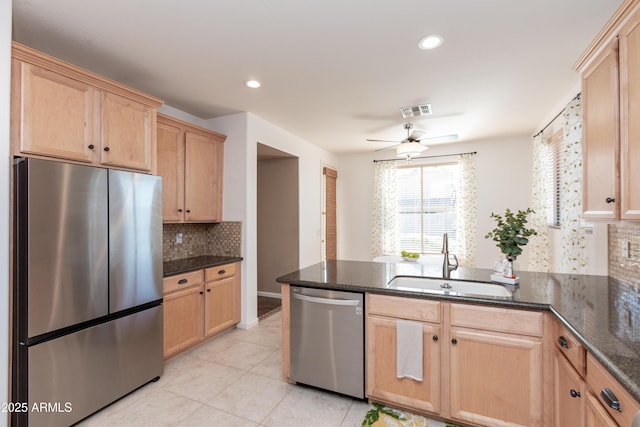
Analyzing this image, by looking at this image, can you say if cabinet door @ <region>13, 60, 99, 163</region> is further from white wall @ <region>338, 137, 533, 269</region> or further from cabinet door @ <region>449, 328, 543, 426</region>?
white wall @ <region>338, 137, 533, 269</region>

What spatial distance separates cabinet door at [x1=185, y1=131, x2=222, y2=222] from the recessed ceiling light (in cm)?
251

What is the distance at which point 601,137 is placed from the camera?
164 cm

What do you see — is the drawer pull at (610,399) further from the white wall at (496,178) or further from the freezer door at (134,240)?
the white wall at (496,178)

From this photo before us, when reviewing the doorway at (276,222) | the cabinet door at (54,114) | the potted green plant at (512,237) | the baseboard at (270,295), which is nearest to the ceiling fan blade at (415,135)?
the doorway at (276,222)

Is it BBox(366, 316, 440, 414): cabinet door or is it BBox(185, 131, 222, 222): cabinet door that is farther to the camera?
BBox(185, 131, 222, 222): cabinet door

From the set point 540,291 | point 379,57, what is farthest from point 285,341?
point 379,57

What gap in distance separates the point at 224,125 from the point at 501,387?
3736 millimetres

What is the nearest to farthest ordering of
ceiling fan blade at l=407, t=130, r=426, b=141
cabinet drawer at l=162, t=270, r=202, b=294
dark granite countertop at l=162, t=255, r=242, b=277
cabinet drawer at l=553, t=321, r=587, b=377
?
cabinet drawer at l=553, t=321, r=587, b=377, cabinet drawer at l=162, t=270, r=202, b=294, dark granite countertop at l=162, t=255, r=242, b=277, ceiling fan blade at l=407, t=130, r=426, b=141

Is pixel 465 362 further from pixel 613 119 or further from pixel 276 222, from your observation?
pixel 276 222

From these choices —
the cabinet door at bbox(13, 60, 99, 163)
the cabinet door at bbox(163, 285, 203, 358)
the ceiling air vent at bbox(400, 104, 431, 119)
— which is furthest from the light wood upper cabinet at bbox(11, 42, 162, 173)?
the ceiling air vent at bbox(400, 104, 431, 119)

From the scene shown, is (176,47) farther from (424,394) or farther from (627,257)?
(627,257)

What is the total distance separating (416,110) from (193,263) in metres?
3.10

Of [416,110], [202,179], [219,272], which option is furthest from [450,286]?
[202,179]

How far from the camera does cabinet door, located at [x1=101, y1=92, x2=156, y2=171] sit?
2283 millimetres
